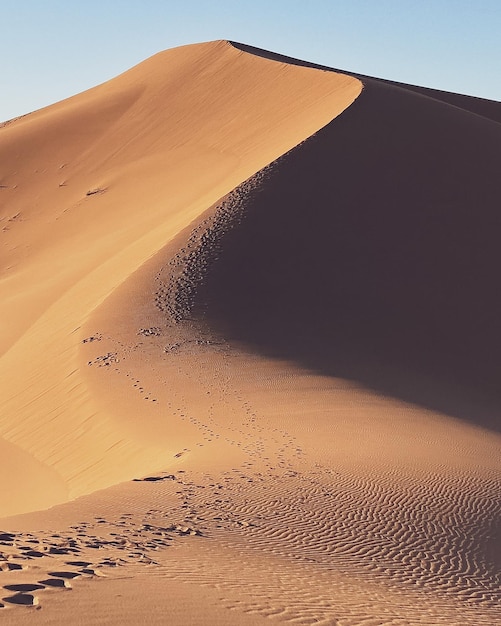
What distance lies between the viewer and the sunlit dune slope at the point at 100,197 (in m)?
13.7

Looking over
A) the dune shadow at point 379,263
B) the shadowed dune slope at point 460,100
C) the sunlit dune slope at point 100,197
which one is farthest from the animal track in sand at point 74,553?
the shadowed dune slope at point 460,100

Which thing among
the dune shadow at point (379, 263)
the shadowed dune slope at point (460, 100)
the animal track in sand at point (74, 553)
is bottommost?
the animal track in sand at point (74, 553)

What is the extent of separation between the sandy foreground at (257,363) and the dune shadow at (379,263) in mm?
69

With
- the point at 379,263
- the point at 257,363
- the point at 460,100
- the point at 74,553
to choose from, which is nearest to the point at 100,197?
the point at 379,263

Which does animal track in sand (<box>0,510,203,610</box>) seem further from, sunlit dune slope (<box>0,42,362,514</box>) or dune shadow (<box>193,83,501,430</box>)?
dune shadow (<box>193,83,501,430</box>)

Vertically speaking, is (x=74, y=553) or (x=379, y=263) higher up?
(x=379, y=263)

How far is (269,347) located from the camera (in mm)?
17062

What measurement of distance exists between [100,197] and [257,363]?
17002 millimetres

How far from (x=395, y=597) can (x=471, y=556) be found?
6.63 feet

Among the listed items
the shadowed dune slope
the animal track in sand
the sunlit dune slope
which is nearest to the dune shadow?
the sunlit dune slope

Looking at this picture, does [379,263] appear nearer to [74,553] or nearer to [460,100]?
[74,553]

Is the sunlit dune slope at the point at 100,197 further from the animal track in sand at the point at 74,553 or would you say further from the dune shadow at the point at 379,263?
the animal track in sand at the point at 74,553

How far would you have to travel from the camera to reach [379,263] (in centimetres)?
2108

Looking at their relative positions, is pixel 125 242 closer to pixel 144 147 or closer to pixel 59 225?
pixel 59 225
